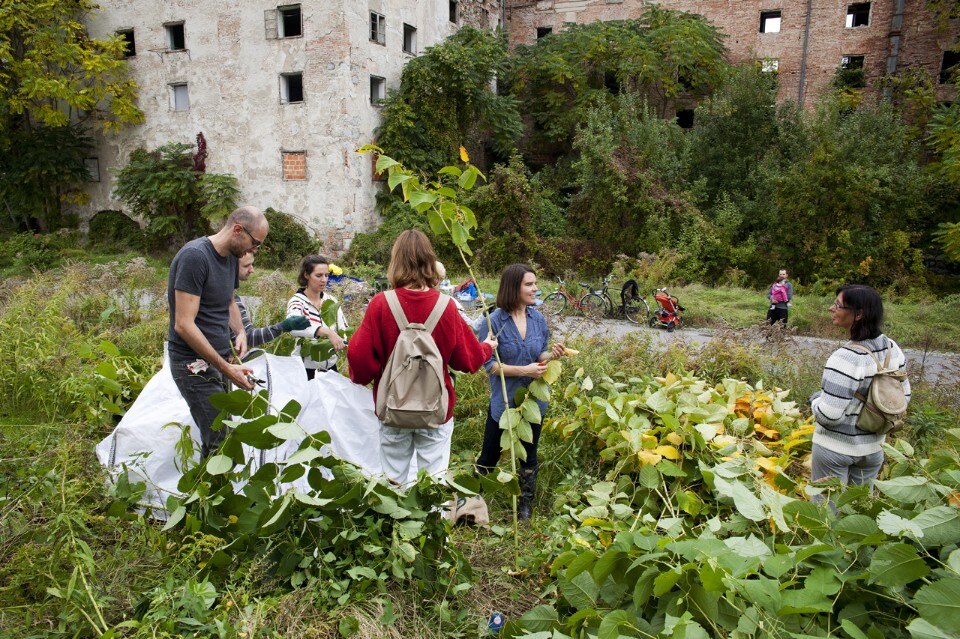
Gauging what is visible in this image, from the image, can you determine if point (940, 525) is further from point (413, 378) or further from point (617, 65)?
point (617, 65)

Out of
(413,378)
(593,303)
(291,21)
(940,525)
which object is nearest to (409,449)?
(413,378)

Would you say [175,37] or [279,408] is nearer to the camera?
[279,408]

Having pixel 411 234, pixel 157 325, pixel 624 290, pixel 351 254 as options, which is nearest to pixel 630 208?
pixel 624 290

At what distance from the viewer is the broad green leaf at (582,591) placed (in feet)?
7.02

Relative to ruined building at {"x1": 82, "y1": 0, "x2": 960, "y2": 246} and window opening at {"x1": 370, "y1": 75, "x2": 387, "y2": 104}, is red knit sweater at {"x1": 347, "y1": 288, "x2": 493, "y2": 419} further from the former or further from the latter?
window opening at {"x1": 370, "y1": 75, "x2": 387, "y2": 104}

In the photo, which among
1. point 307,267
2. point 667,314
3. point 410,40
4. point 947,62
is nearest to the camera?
point 307,267

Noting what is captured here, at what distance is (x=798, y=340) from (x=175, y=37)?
715 inches

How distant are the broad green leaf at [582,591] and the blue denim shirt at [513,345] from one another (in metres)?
1.58

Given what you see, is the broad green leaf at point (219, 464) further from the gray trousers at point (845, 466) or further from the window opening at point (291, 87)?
the window opening at point (291, 87)

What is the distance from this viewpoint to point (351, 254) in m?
15.9

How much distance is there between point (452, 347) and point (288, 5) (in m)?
15.9

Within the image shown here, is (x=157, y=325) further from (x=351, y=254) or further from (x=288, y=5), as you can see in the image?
(x=288, y=5)

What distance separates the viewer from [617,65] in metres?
19.7

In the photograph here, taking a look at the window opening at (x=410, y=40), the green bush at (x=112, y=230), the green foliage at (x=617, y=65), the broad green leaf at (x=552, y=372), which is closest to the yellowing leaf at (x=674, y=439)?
the broad green leaf at (x=552, y=372)
